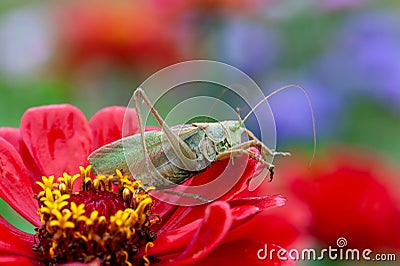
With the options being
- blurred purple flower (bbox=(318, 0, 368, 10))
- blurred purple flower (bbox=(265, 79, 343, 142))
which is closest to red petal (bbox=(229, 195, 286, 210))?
blurred purple flower (bbox=(265, 79, 343, 142))

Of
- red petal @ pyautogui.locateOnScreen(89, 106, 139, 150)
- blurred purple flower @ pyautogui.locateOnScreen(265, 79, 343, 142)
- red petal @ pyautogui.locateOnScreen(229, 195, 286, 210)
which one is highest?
blurred purple flower @ pyautogui.locateOnScreen(265, 79, 343, 142)

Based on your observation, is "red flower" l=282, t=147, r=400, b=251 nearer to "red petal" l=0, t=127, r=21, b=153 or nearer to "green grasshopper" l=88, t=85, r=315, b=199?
"green grasshopper" l=88, t=85, r=315, b=199

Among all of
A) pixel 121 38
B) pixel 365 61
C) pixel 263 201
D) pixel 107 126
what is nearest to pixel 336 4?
pixel 365 61

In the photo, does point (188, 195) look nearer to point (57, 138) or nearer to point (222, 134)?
point (222, 134)

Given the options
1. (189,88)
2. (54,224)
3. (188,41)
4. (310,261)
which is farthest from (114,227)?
(188,41)

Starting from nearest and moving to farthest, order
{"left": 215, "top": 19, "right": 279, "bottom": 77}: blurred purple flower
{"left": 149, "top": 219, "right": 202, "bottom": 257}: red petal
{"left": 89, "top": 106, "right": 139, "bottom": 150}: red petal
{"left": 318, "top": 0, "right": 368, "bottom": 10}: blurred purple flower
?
1. {"left": 149, "top": 219, "right": 202, "bottom": 257}: red petal
2. {"left": 89, "top": 106, "right": 139, "bottom": 150}: red petal
3. {"left": 215, "top": 19, "right": 279, "bottom": 77}: blurred purple flower
4. {"left": 318, "top": 0, "right": 368, "bottom": 10}: blurred purple flower

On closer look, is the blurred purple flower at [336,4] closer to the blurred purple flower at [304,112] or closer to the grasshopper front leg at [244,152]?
the blurred purple flower at [304,112]

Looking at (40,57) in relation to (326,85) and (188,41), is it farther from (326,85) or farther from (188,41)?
(326,85)
